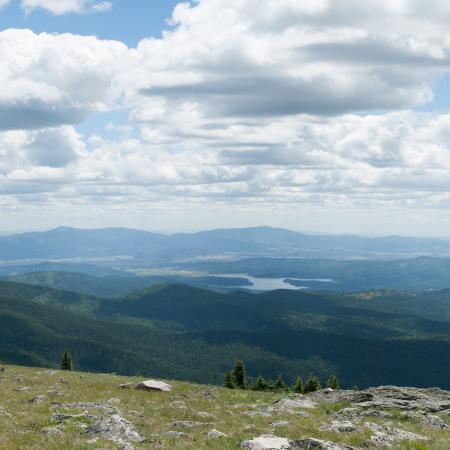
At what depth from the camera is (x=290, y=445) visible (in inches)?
851

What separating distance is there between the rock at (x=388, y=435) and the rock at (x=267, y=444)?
4849mm

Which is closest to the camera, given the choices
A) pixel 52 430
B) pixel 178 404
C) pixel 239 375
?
pixel 52 430

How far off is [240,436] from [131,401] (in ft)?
46.9

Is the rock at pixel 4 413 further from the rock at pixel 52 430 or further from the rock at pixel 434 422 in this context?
the rock at pixel 434 422

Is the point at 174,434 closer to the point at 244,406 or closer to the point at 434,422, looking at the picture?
the point at 244,406

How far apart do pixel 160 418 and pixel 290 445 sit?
10.6m

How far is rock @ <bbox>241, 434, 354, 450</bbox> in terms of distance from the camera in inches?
840

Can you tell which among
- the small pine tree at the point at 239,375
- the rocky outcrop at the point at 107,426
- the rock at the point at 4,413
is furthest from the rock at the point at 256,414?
the small pine tree at the point at 239,375

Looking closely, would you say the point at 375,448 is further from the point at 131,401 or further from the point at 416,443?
the point at 131,401

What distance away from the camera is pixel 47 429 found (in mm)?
23547

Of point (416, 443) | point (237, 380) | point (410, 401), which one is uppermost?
point (416, 443)

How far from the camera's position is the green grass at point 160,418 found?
21969 mm

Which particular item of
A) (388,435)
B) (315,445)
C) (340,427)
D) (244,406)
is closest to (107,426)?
(315,445)

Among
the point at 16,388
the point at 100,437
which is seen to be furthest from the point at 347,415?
the point at 16,388
